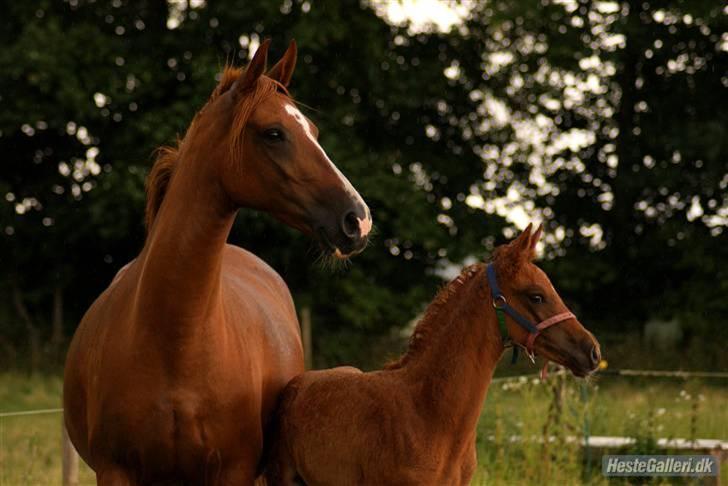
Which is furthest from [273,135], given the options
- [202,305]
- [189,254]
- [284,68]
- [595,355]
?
[595,355]

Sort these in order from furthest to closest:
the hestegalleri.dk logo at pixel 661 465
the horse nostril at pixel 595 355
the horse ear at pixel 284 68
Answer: the hestegalleri.dk logo at pixel 661 465, the horse nostril at pixel 595 355, the horse ear at pixel 284 68

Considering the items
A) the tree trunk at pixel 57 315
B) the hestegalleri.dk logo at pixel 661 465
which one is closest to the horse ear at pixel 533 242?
the hestegalleri.dk logo at pixel 661 465

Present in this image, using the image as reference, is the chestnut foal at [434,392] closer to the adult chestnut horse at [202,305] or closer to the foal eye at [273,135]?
the adult chestnut horse at [202,305]

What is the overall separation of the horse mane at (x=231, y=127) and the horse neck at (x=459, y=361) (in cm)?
128

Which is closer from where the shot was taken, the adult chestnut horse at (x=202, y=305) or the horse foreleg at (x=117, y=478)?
the adult chestnut horse at (x=202, y=305)

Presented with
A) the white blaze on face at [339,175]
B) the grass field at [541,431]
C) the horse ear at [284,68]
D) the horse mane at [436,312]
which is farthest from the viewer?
the grass field at [541,431]

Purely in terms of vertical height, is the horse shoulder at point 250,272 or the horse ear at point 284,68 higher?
the horse ear at point 284,68

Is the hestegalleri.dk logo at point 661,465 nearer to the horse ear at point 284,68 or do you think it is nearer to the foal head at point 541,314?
the foal head at point 541,314

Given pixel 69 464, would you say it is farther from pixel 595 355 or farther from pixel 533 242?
pixel 595 355

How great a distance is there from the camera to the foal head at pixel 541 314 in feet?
16.2

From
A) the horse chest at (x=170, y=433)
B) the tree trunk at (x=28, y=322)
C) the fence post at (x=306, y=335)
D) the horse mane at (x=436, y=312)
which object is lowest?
the tree trunk at (x=28, y=322)

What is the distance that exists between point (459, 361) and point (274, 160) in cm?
135

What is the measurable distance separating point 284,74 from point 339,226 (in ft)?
2.63

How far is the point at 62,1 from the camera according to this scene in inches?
743
